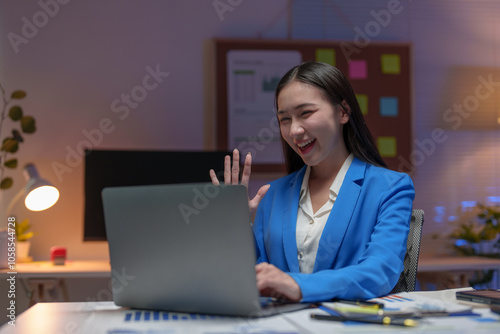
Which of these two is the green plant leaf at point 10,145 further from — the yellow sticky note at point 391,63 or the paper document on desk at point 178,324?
the yellow sticky note at point 391,63

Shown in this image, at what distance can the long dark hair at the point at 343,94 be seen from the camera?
172cm

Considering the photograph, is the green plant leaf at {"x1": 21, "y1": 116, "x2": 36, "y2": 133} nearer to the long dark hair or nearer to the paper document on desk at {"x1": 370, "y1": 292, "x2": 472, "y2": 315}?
the long dark hair

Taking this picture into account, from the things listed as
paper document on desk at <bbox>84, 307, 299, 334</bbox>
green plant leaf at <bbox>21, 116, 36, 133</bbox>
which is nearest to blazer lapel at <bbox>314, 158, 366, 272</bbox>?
paper document on desk at <bbox>84, 307, 299, 334</bbox>

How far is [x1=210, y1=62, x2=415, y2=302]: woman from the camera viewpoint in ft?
5.11

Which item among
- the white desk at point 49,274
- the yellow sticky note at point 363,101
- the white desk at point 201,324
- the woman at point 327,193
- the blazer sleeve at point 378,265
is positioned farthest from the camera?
the yellow sticky note at point 363,101

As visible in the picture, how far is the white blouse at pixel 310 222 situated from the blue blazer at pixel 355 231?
0.04m

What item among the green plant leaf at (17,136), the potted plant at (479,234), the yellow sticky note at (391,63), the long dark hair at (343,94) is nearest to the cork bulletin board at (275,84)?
the yellow sticky note at (391,63)

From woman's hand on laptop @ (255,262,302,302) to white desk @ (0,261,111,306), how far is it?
1668 millimetres

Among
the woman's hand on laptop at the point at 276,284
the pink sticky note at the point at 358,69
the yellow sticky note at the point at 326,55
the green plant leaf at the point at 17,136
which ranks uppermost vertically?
the yellow sticky note at the point at 326,55

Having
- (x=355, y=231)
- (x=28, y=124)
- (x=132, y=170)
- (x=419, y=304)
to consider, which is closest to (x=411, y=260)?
(x=355, y=231)

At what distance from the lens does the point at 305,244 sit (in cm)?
170

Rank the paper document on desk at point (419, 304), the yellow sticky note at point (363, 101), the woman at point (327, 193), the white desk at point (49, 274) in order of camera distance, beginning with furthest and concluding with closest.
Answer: the yellow sticky note at point (363, 101), the white desk at point (49, 274), the woman at point (327, 193), the paper document on desk at point (419, 304)

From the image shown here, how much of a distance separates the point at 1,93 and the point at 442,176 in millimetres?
2654

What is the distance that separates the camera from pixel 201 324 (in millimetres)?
1050
